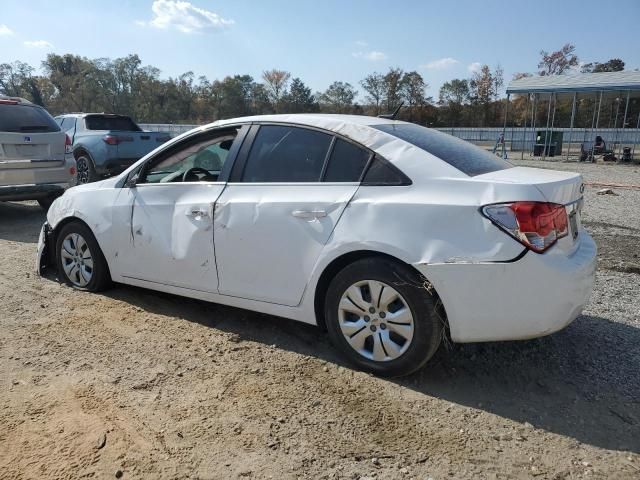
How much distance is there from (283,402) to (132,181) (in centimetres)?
245

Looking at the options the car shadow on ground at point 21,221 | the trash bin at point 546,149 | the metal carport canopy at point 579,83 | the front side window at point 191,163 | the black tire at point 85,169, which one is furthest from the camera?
the trash bin at point 546,149

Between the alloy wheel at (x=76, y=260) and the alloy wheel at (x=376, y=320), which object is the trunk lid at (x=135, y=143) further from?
the alloy wheel at (x=376, y=320)

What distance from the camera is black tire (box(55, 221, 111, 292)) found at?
467 centimetres

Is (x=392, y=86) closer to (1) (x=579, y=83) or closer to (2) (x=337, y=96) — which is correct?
(2) (x=337, y=96)

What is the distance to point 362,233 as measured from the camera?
3.17 meters

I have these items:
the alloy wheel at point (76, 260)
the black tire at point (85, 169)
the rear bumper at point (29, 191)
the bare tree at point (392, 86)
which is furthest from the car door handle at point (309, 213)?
the bare tree at point (392, 86)

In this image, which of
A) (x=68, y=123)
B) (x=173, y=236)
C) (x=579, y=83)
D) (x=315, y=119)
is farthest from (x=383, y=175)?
(x=579, y=83)

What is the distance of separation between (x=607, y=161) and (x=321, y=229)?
24.6 metres

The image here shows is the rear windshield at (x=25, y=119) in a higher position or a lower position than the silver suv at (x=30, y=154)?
higher

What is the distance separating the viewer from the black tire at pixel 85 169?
11.5 meters

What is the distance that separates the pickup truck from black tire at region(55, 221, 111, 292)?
6925 mm

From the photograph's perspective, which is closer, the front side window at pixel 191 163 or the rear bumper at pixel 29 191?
the front side window at pixel 191 163

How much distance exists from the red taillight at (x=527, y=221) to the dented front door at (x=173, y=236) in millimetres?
2004

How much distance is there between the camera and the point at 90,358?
141 inches
